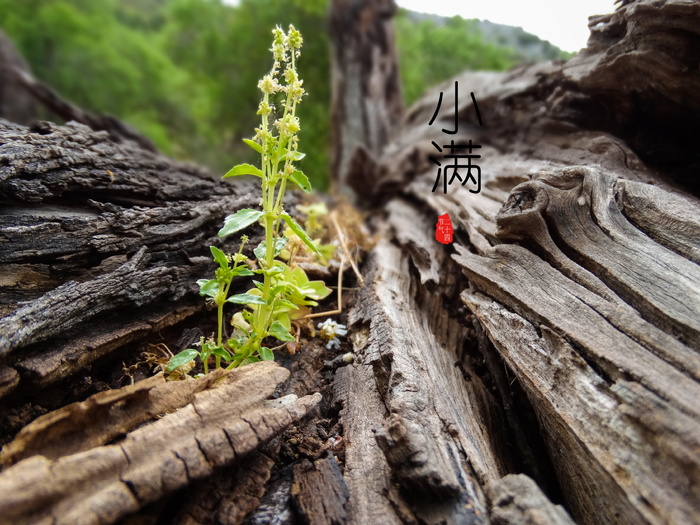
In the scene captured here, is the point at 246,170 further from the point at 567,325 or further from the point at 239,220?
the point at 567,325

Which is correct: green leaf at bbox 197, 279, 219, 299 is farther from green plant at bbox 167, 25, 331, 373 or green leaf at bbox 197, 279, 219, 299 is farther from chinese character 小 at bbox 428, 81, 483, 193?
chinese character 小 at bbox 428, 81, 483, 193

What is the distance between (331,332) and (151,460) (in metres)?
1.04

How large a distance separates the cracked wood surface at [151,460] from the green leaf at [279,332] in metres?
0.21

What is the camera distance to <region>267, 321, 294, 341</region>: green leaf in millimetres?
1606

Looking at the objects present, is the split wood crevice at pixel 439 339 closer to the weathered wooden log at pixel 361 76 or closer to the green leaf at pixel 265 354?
the green leaf at pixel 265 354

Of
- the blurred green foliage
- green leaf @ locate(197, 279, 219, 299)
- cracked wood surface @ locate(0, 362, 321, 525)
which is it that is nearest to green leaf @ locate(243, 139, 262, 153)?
green leaf @ locate(197, 279, 219, 299)

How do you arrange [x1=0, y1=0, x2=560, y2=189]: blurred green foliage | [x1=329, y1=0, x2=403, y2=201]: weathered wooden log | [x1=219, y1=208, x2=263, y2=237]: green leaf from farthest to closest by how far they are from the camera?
[x1=0, y1=0, x2=560, y2=189]: blurred green foliage, [x1=329, y1=0, x2=403, y2=201]: weathered wooden log, [x1=219, y1=208, x2=263, y2=237]: green leaf

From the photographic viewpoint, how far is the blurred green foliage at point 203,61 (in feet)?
26.6

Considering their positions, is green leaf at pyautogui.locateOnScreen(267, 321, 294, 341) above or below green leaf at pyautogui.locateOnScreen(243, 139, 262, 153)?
below

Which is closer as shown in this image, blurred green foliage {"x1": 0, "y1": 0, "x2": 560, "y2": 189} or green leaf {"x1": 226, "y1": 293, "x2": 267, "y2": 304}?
green leaf {"x1": 226, "y1": 293, "x2": 267, "y2": 304}

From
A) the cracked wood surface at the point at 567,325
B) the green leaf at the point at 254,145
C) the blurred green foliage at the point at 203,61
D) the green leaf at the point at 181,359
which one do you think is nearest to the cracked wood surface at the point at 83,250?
the green leaf at the point at 181,359

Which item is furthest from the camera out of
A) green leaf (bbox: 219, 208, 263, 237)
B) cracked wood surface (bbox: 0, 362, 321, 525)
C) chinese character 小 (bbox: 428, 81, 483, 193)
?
chinese character 小 (bbox: 428, 81, 483, 193)

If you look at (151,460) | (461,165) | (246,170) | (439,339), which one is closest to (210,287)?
(246,170)

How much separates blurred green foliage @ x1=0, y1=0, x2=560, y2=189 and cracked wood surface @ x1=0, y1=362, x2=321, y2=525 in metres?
6.71
